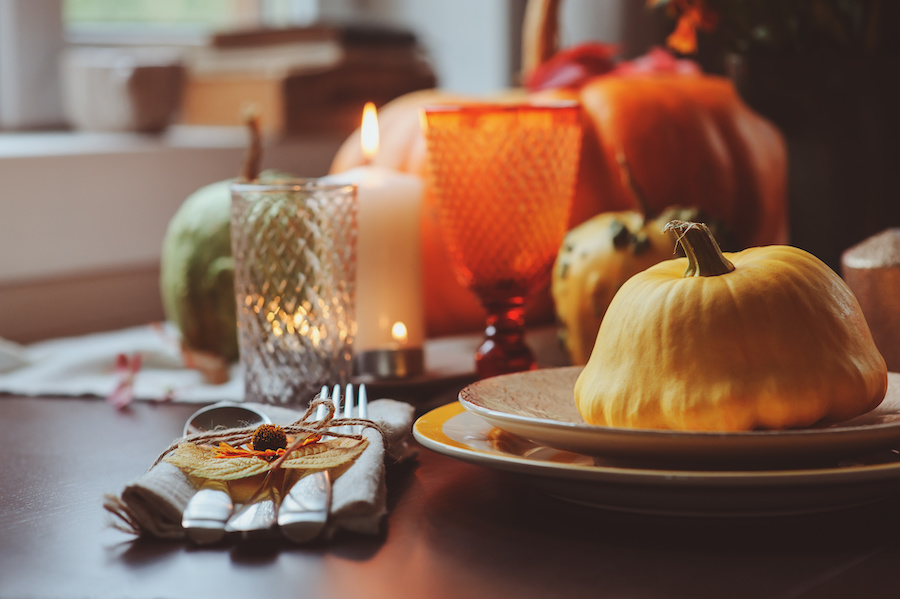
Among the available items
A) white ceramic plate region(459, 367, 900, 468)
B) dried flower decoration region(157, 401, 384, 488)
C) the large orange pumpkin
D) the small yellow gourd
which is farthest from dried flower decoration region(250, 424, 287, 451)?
the large orange pumpkin

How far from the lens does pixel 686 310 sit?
49 centimetres

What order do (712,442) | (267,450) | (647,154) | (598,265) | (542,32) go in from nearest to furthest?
(712,442) → (267,450) → (598,265) → (647,154) → (542,32)

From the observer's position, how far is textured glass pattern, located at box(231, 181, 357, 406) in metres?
0.76

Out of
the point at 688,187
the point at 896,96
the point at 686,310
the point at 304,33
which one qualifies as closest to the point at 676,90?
the point at 688,187

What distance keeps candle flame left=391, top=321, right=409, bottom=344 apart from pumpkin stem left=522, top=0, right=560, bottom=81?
504mm

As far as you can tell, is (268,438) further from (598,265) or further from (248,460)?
(598,265)

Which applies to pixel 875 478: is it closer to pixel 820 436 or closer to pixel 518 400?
pixel 820 436

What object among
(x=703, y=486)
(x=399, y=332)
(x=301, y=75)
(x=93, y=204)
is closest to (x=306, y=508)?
(x=703, y=486)

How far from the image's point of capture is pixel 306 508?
48 centimetres

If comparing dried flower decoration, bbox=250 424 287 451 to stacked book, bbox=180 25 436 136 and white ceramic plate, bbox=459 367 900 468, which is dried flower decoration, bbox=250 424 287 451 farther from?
stacked book, bbox=180 25 436 136

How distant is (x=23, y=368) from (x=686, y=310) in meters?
0.74

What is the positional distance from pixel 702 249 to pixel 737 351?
6 centimetres

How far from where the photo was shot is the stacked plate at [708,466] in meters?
0.44

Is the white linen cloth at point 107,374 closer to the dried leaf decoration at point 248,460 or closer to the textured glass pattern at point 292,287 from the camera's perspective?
the textured glass pattern at point 292,287
